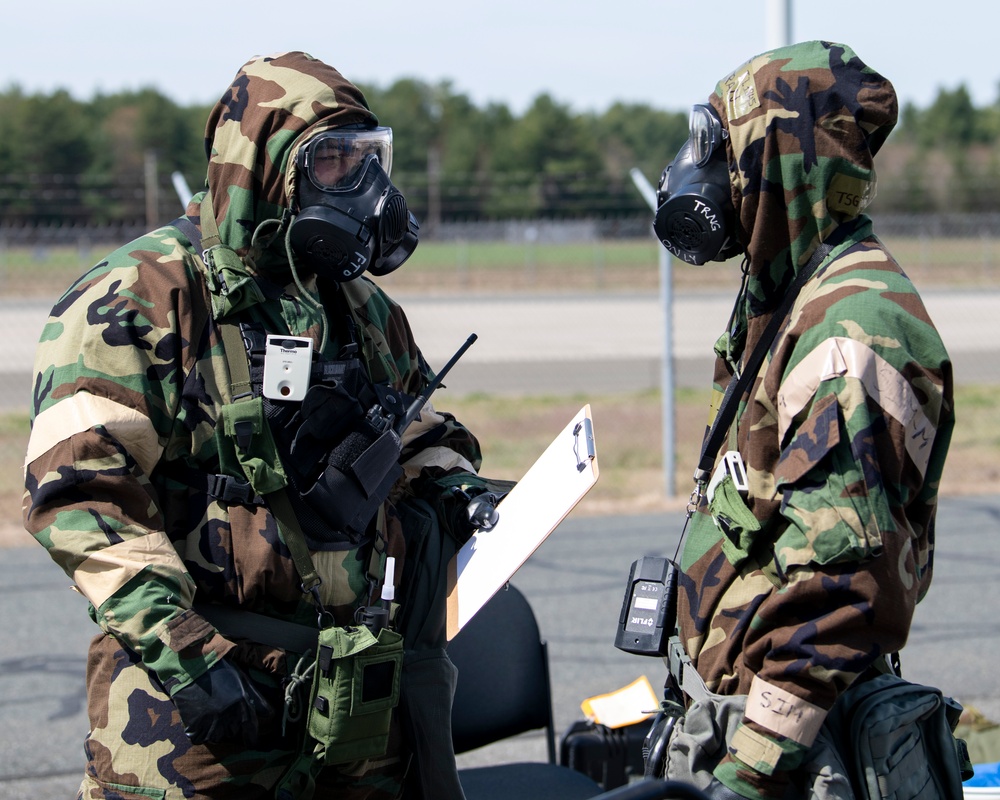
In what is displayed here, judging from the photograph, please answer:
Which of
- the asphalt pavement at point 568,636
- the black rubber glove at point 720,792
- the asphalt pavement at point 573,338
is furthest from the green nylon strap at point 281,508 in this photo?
the asphalt pavement at point 573,338

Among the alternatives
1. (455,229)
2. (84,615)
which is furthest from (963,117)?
(84,615)

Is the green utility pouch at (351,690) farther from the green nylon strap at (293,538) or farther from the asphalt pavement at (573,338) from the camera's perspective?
the asphalt pavement at (573,338)

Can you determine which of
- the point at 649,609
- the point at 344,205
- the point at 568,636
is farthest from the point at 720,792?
the point at 568,636

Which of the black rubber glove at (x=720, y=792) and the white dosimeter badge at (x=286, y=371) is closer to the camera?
the black rubber glove at (x=720, y=792)

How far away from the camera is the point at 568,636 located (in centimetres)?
534

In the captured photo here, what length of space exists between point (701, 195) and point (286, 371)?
3.10 feet

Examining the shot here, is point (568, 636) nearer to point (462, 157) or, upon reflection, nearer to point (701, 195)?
point (701, 195)

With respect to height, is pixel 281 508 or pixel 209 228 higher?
pixel 209 228

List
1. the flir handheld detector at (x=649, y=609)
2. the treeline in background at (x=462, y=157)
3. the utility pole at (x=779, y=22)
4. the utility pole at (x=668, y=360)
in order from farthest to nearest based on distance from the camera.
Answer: the treeline in background at (x=462, y=157) < the utility pole at (x=668, y=360) < the utility pole at (x=779, y=22) < the flir handheld detector at (x=649, y=609)

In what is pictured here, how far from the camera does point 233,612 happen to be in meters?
2.32

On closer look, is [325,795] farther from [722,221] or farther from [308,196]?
[722,221]

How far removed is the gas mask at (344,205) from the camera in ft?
8.06

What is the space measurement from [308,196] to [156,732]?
118 cm

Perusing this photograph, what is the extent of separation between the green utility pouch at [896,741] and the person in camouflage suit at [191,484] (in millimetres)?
1032
